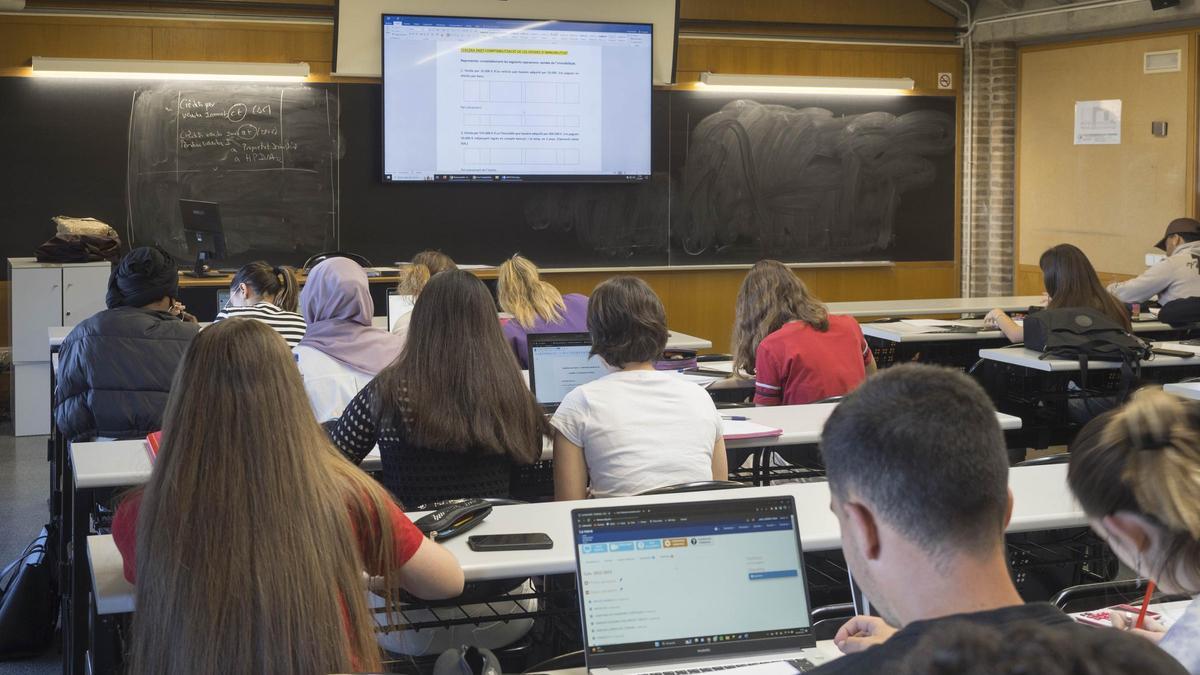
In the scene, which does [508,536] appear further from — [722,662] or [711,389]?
[711,389]

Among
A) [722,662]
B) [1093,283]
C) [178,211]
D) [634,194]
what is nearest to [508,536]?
[722,662]

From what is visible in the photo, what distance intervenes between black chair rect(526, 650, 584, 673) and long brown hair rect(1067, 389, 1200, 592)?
35.5 inches

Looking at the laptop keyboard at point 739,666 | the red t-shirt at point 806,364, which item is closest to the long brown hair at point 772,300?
the red t-shirt at point 806,364

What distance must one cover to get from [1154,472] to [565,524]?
4.25 feet

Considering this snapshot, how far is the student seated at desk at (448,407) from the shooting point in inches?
125

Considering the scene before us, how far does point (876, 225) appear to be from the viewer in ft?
34.1

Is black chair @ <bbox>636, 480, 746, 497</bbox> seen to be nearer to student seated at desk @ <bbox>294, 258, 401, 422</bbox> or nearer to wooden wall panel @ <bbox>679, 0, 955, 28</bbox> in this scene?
student seated at desk @ <bbox>294, 258, 401, 422</bbox>

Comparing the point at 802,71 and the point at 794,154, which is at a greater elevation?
the point at 802,71

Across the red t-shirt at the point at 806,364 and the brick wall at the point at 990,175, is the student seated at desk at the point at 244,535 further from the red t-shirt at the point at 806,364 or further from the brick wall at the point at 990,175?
the brick wall at the point at 990,175

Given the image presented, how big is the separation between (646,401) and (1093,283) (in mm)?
3734

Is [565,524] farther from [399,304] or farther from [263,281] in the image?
[399,304]

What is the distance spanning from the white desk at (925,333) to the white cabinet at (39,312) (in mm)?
4736

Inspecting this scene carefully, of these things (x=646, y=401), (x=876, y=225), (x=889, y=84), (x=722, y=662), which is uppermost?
(x=889, y=84)

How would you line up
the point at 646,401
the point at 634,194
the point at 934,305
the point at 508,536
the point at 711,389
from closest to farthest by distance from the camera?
the point at 508,536, the point at 646,401, the point at 711,389, the point at 934,305, the point at 634,194
